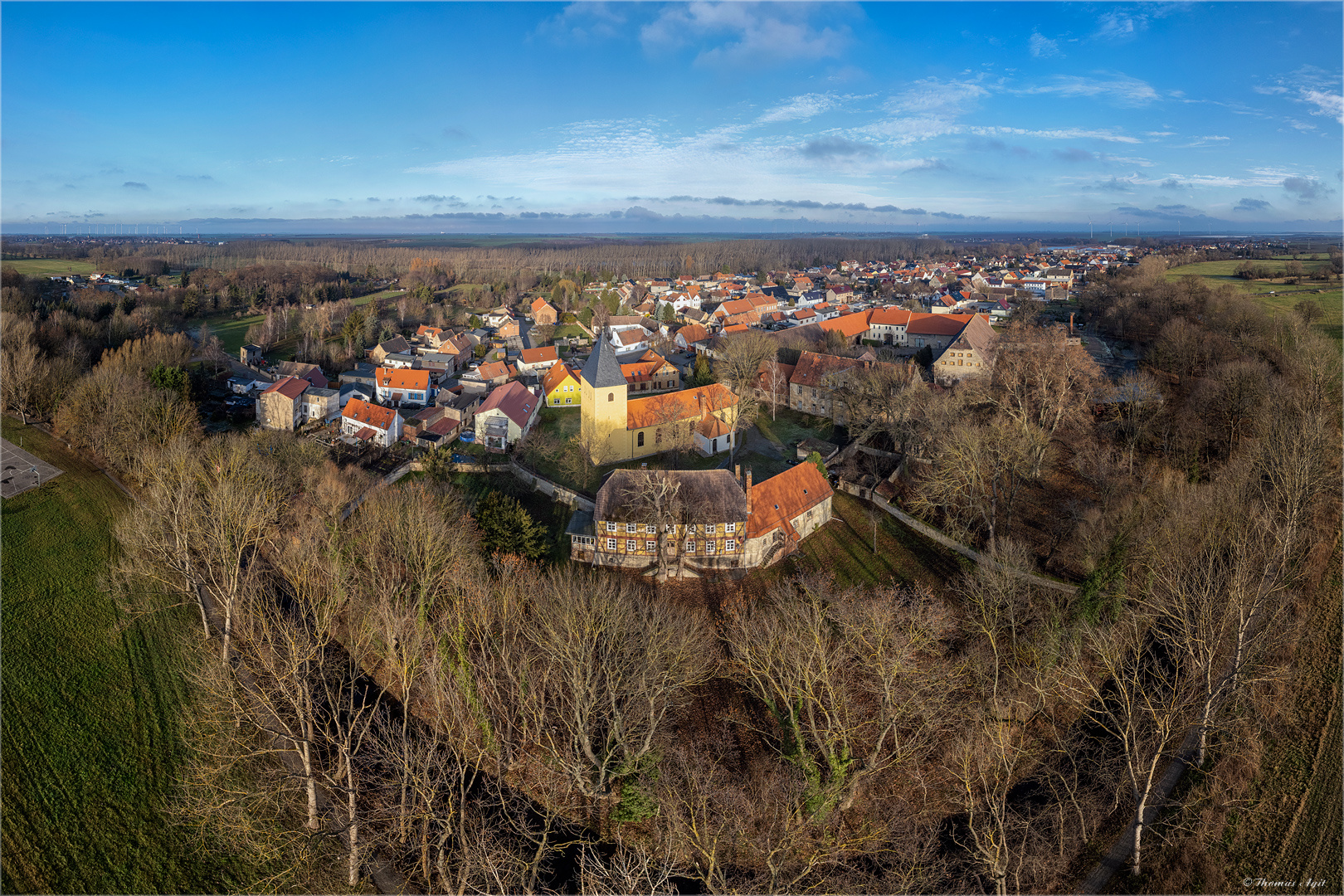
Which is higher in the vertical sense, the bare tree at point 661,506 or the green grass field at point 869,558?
the bare tree at point 661,506

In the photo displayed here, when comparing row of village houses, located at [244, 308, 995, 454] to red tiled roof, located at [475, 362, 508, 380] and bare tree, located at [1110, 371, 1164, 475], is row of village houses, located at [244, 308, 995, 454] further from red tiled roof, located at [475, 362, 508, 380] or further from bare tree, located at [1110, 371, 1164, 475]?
bare tree, located at [1110, 371, 1164, 475]

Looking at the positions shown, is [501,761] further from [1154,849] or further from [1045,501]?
[1045,501]

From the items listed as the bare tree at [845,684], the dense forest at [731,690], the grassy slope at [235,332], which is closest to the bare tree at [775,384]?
the dense forest at [731,690]

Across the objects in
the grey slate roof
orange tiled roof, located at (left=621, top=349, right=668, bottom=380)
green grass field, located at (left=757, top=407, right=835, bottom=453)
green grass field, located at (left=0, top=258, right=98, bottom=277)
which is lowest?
green grass field, located at (left=757, top=407, right=835, bottom=453)

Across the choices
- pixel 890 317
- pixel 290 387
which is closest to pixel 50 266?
pixel 290 387

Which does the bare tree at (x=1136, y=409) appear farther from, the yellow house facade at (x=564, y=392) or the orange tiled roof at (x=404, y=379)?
the orange tiled roof at (x=404, y=379)

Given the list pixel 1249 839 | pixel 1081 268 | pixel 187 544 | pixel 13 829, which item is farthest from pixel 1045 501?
pixel 1081 268

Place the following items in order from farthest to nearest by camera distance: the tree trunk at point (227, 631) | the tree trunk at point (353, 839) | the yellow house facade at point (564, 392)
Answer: the yellow house facade at point (564, 392) → the tree trunk at point (227, 631) → the tree trunk at point (353, 839)

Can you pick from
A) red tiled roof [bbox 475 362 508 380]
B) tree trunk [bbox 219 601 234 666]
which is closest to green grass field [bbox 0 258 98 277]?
red tiled roof [bbox 475 362 508 380]
